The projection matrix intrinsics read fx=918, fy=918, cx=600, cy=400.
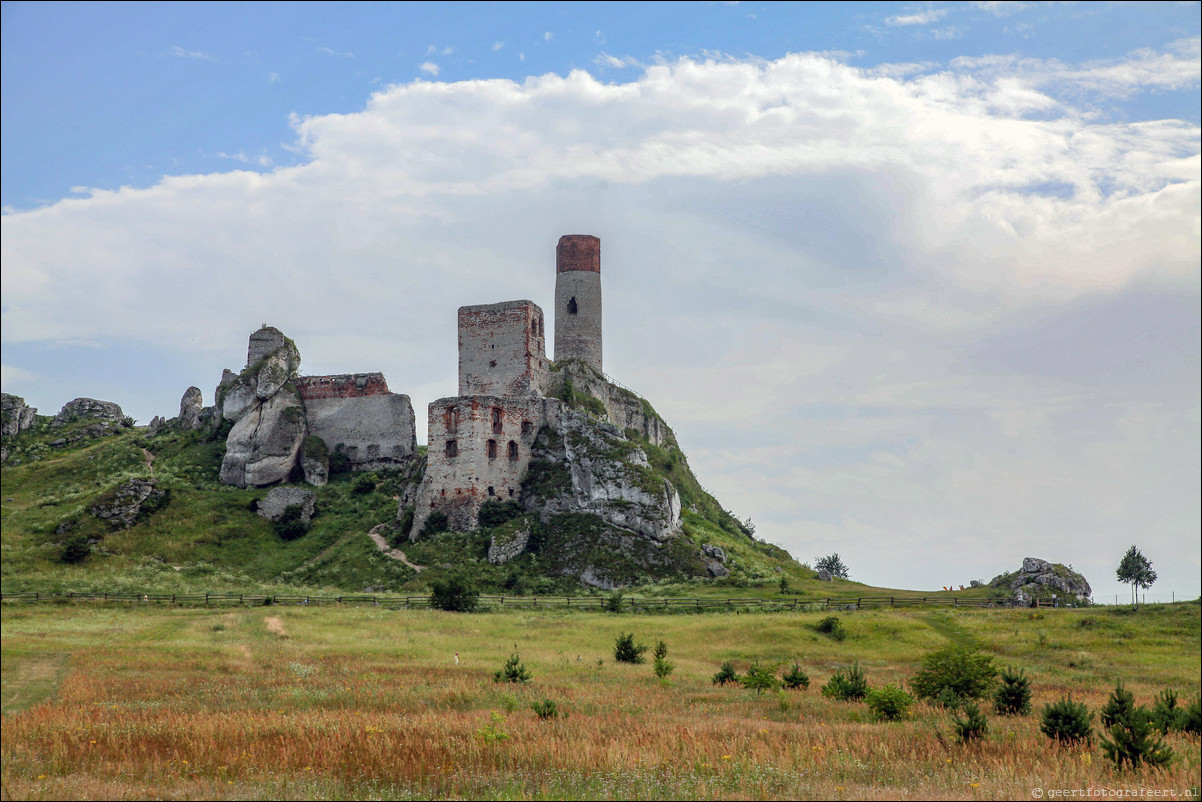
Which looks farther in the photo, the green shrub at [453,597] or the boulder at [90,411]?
the boulder at [90,411]

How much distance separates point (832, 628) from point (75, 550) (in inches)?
1353

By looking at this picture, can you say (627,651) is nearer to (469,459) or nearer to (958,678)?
(958,678)

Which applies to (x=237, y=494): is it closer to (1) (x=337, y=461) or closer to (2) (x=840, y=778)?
(1) (x=337, y=461)

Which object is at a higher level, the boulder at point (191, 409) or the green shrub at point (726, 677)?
the boulder at point (191, 409)

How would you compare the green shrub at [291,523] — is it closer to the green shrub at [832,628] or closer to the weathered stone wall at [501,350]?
the weathered stone wall at [501,350]

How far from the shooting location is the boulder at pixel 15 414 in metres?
69.8

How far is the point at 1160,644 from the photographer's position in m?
43.3

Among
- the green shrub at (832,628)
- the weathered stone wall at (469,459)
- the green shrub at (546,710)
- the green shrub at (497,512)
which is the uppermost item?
the weathered stone wall at (469,459)

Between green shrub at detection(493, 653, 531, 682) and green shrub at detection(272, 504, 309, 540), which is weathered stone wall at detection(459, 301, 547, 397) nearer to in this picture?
green shrub at detection(272, 504, 309, 540)

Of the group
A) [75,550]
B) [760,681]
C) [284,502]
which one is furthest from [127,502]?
[760,681]

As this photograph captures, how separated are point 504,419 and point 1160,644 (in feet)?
152

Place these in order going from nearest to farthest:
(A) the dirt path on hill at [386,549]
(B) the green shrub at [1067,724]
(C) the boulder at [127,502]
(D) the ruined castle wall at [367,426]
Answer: (B) the green shrub at [1067,724] → (C) the boulder at [127,502] → (A) the dirt path on hill at [386,549] → (D) the ruined castle wall at [367,426]

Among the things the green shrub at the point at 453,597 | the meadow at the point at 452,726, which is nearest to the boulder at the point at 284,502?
the green shrub at the point at 453,597

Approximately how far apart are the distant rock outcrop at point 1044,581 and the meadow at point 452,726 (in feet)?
70.2
